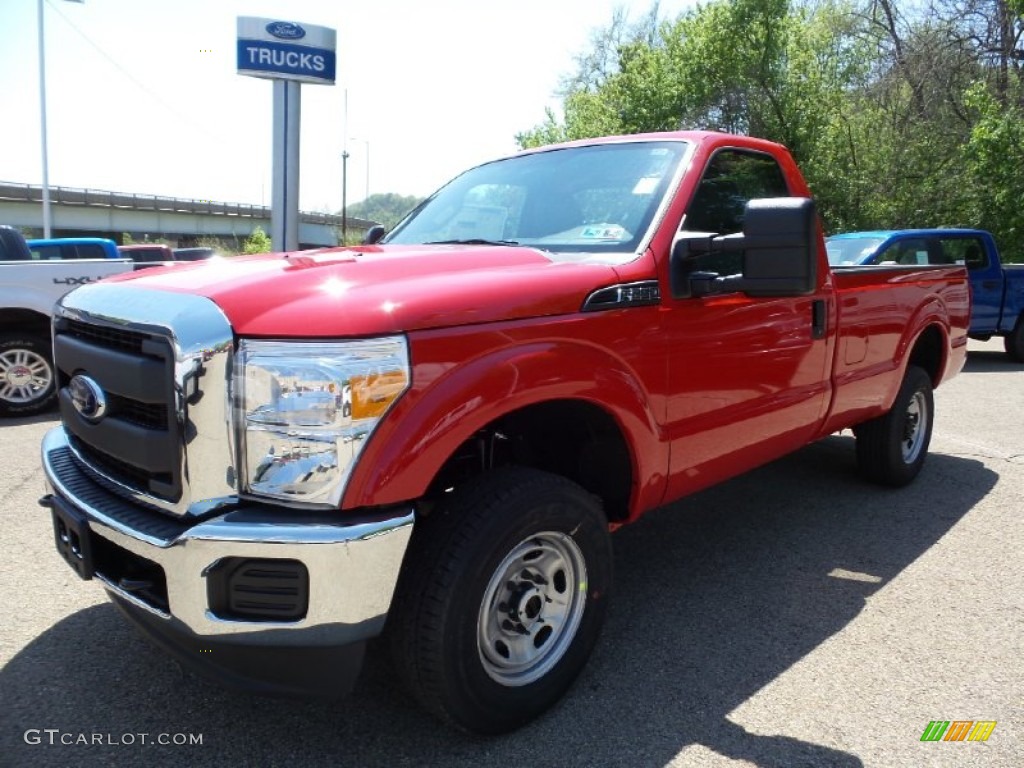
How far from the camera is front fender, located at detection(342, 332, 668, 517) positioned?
6.66ft

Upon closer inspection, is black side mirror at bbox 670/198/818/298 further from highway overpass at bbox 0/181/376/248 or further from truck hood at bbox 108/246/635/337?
highway overpass at bbox 0/181/376/248

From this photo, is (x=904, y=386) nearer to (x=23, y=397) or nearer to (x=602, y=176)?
(x=602, y=176)

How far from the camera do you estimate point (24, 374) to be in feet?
24.6

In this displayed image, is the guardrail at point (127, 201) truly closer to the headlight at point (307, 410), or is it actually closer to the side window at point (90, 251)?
the side window at point (90, 251)

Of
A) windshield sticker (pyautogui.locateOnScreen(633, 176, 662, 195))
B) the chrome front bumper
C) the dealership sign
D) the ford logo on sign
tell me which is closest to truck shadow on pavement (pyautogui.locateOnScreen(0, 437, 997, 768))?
the chrome front bumper

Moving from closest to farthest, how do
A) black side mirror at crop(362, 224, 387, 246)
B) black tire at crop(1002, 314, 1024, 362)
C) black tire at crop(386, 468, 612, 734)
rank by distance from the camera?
black tire at crop(386, 468, 612, 734)
black side mirror at crop(362, 224, 387, 246)
black tire at crop(1002, 314, 1024, 362)

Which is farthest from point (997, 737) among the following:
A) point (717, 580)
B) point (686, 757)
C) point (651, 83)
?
point (651, 83)

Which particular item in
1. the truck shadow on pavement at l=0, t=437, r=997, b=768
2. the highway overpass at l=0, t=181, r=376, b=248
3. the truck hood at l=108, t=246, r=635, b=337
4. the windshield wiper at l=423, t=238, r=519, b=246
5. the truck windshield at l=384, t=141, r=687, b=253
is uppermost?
the highway overpass at l=0, t=181, r=376, b=248

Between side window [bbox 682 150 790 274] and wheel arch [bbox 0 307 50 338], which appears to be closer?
side window [bbox 682 150 790 274]

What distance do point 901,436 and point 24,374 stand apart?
25.1 ft

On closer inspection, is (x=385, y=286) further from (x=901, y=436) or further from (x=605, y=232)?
(x=901, y=436)

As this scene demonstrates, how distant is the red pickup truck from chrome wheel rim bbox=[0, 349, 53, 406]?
550 centimetres

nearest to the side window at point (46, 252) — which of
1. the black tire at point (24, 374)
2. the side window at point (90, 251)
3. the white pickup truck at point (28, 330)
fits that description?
the side window at point (90, 251)

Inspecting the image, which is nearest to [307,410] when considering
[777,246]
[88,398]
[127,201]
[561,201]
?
[88,398]
